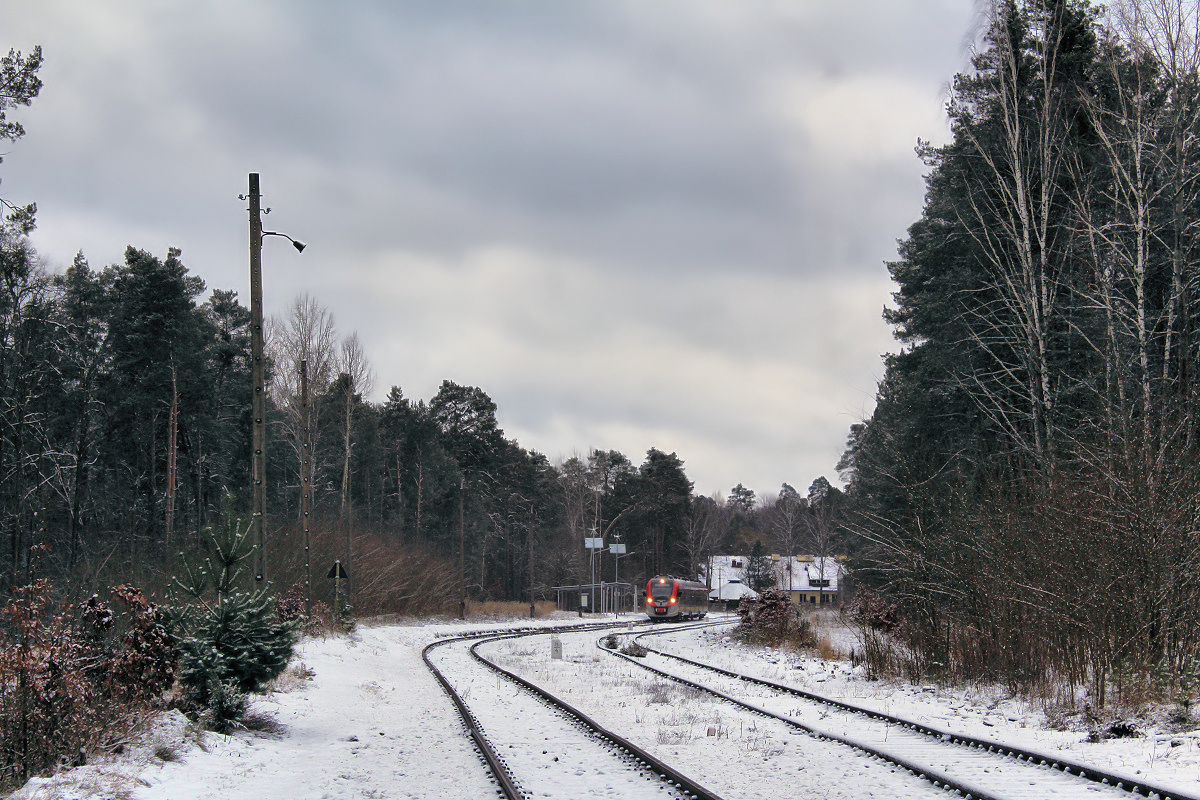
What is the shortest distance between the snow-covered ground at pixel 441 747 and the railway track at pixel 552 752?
30 centimetres

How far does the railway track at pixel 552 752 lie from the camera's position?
761 cm

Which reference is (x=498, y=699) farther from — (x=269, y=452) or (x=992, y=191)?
(x=269, y=452)

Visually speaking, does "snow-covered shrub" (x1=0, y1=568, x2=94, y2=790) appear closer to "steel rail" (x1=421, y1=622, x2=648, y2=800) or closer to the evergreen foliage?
"steel rail" (x1=421, y1=622, x2=648, y2=800)

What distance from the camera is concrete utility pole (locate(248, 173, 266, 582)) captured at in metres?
14.0

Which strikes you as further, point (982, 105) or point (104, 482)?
point (104, 482)

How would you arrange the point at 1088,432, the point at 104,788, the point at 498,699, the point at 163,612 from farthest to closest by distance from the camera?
1. the point at 498,699
2. the point at 1088,432
3. the point at 163,612
4. the point at 104,788

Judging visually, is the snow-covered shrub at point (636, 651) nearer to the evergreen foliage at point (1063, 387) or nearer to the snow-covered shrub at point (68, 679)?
the evergreen foliage at point (1063, 387)

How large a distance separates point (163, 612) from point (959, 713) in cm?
1007

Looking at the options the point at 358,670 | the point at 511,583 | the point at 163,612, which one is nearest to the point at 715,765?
the point at 163,612

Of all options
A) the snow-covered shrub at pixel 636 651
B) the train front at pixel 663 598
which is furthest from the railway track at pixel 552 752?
the train front at pixel 663 598

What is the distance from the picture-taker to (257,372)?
14.2 meters

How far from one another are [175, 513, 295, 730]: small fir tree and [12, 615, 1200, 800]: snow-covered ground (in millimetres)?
548

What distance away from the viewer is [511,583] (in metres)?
83.4

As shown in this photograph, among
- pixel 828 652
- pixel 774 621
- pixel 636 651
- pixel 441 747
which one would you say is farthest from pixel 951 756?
pixel 774 621
